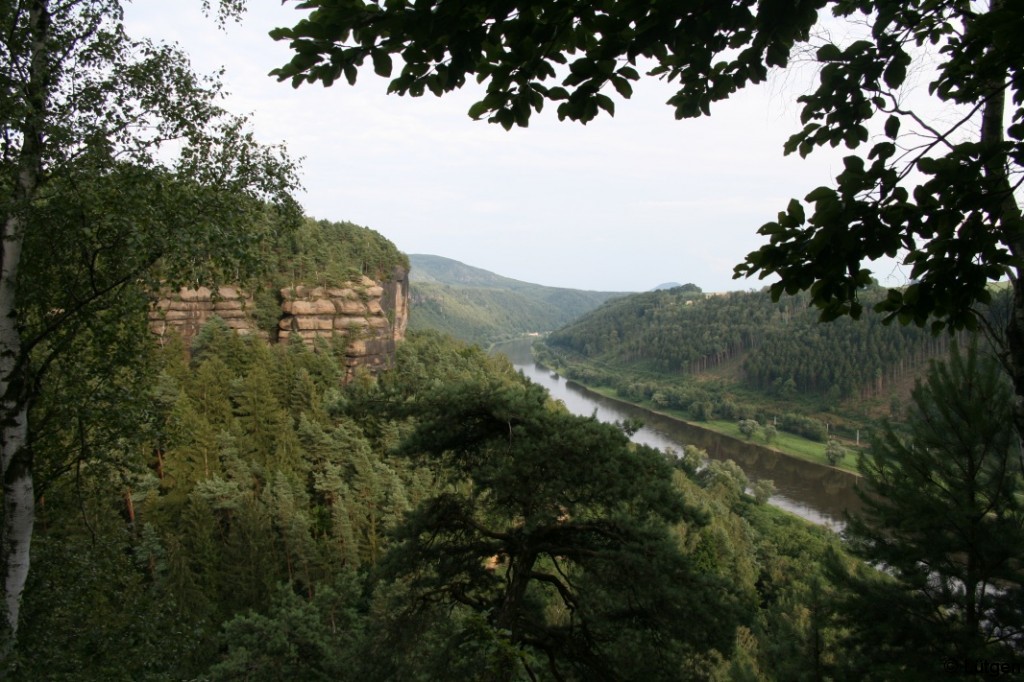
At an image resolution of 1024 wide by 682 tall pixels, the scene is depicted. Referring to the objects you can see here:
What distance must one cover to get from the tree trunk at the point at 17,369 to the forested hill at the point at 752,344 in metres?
58.9

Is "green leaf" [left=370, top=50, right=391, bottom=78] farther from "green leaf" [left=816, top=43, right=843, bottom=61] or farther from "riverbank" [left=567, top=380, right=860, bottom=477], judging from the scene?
"riverbank" [left=567, top=380, right=860, bottom=477]

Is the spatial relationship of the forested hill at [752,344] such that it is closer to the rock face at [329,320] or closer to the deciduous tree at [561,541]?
the rock face at [329,320]

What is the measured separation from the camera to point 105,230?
15.9 ft

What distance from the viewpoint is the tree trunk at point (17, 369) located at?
4641mm

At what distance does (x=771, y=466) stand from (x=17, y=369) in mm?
62283

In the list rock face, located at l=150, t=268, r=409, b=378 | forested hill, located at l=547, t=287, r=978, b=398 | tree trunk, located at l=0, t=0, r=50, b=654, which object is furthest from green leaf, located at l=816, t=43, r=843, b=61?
forested hill, located at l=547, t=287, r=978, b=398

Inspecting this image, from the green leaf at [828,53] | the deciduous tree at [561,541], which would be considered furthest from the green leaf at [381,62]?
the deciduous tree at [561,541]

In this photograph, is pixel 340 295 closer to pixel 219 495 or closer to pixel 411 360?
pixel 411 360

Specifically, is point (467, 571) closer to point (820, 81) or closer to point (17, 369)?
point (17, 369)

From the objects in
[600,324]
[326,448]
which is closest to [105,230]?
[326,448]

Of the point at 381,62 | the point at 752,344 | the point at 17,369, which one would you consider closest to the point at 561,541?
the point at 17,369

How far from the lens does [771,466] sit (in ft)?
188

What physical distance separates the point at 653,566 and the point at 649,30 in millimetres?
5895

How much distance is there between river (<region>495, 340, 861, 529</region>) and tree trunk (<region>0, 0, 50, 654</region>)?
24960 mm
